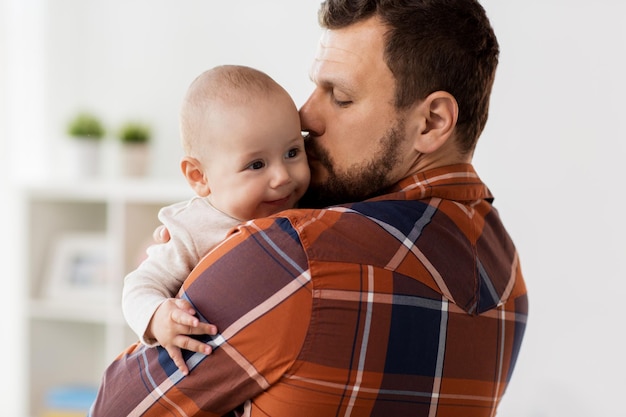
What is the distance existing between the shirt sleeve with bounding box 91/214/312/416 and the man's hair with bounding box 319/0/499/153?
0.40m

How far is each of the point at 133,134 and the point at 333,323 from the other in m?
2.59

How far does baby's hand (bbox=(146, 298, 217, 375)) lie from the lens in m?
1.14

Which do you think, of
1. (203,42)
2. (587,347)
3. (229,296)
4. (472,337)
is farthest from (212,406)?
(203,42)

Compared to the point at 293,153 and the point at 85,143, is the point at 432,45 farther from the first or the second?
the point at 85,143

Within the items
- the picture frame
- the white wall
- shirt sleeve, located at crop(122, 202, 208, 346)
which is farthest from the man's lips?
the picture frame

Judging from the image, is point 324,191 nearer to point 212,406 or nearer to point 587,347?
point 212,406

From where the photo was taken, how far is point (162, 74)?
147 inches

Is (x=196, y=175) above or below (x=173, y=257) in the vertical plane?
above

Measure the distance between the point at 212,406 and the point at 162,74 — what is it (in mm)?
2775

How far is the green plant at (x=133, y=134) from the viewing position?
3555 millimetres

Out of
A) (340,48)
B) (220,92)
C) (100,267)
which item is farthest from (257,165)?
(100,267)

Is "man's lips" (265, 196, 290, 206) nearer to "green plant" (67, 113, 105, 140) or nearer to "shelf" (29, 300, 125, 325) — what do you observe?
"shelf" (29, 300, 125, 325)

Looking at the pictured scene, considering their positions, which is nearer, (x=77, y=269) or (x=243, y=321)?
(x=243, y=321)

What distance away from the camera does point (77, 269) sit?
3.69m
